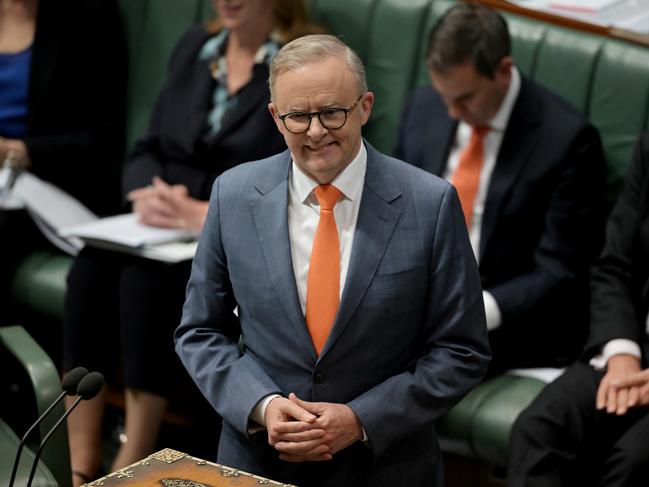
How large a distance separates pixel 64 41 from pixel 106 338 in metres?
1.19

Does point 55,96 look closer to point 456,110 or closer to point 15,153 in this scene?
point 15,153

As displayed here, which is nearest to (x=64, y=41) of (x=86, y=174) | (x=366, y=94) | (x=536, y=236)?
(x=86, y=174)

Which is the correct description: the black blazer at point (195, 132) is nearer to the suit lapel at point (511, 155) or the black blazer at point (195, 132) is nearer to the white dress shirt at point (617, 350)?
the suit lapel at point (511, 155)

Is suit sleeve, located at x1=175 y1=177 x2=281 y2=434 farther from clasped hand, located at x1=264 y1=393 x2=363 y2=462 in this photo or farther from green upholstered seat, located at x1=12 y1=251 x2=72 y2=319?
green upholstered seat, located at x1=12 y1=251 x2=72 y2=319

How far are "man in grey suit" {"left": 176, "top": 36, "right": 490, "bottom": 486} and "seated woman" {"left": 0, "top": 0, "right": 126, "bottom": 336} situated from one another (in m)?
2.04

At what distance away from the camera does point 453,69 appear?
3.51m

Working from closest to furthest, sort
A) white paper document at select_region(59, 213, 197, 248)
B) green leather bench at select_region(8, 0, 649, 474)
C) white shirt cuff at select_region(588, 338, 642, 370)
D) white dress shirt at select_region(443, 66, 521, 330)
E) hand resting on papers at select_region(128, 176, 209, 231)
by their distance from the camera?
1. white shirt cuff at select_region(588, 338, 642, 370)
2. green leather bench at select_region(8, 0, 649, 474)
3. white dress shirt at select_region(443, 66, 521, 330)
4. white paper document at select_region(59, 213, 197, 248)
5. hand resting on papers at select_region(128, 176, 209, 231)

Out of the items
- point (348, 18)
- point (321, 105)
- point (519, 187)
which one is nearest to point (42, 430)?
point (321, 105)

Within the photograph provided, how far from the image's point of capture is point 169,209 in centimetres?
388

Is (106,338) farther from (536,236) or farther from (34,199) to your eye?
(536,236)

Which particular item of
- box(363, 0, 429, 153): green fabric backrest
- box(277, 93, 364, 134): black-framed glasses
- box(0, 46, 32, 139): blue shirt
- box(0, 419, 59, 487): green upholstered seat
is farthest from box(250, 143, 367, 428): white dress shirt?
box(0, 46, 32, 139): blue shirt

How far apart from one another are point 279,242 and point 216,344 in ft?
0.83

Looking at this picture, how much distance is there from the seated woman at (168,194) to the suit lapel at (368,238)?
4.71ft

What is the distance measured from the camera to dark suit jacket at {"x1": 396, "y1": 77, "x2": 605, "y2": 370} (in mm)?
3557
